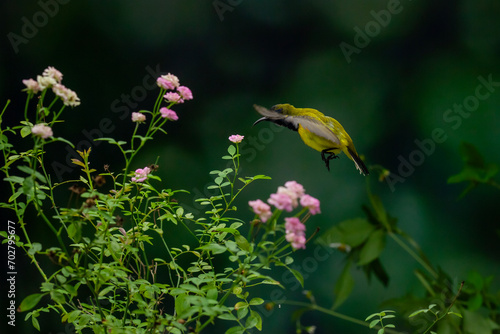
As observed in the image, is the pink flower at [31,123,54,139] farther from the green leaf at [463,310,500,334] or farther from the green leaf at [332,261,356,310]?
the green leaf at [463,310,500,334]

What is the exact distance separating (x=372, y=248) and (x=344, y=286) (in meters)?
0.15

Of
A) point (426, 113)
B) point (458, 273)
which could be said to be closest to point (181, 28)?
point (426, 113)

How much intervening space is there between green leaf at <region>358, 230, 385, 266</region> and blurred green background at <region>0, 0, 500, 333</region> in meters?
0.13

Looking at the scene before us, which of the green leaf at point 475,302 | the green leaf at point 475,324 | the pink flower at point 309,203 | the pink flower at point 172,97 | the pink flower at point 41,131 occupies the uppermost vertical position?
the pink flower at point 172,97

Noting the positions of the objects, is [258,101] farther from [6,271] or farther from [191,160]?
[6,271]

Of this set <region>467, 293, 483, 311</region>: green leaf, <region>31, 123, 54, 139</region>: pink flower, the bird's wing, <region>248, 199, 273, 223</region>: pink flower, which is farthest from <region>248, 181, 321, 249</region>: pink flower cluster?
<region>467, 293, 483, 311</region>: green leaf

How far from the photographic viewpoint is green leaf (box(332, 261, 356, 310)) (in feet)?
4.88

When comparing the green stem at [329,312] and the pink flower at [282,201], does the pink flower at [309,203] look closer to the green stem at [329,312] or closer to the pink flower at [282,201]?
the pink flower at [282,201]

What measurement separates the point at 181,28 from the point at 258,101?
1.13 feet

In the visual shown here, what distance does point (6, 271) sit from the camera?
1509 millimetres

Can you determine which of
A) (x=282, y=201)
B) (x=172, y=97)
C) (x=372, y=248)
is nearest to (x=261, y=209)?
(x=282, y=201)

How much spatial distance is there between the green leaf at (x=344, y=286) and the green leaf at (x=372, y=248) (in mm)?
63

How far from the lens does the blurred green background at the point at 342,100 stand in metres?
1.55

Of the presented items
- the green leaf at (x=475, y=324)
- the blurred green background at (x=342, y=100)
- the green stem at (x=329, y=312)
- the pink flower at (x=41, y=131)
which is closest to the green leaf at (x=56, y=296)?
the pink flower at (x=41, y=131)
